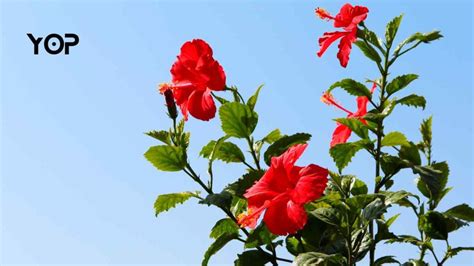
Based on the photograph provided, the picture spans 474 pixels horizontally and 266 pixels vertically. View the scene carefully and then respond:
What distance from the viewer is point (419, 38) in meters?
2.07

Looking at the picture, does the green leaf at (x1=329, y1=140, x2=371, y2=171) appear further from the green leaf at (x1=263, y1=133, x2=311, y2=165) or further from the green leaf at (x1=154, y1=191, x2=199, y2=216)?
the green leaf at (x1=154, y1=191, x2=199, y2=216)

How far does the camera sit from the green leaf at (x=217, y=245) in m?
2.13

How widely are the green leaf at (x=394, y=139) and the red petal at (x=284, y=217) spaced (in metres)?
0.34

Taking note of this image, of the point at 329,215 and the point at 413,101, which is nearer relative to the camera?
the point at 329,215

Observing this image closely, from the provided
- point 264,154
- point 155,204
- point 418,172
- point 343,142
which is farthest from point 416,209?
point 155,204

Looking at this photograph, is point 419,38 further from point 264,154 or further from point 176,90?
point 176,90

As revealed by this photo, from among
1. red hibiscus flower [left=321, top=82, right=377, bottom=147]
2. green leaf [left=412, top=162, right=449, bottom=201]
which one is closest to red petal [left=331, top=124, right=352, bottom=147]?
red hibiscus flower [left=321, top=82, right=377, bottom=147]

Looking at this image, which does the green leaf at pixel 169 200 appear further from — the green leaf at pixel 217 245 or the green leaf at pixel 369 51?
the green leaf at pixel 369 51

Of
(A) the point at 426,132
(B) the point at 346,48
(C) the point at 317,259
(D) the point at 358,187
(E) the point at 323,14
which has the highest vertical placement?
(E) the point at 323,14

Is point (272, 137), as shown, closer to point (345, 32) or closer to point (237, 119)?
point (237, 119)

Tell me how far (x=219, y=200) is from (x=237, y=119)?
0.76 ft

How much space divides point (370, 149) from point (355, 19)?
1.15 ft

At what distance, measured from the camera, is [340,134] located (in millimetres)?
2242

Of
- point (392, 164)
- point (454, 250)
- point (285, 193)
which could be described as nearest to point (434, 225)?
point (454, 250)
